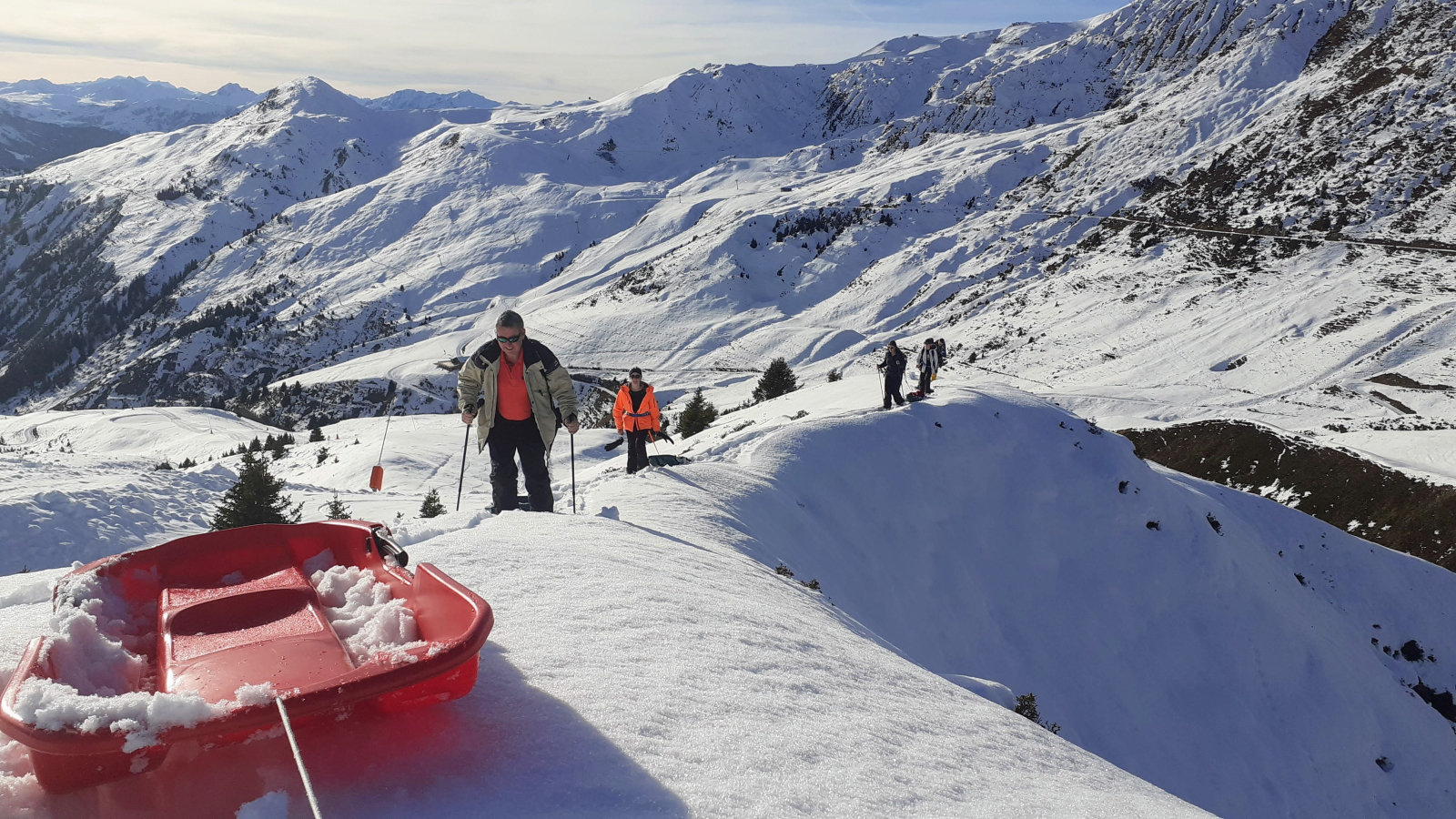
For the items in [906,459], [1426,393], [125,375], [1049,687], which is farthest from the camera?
[125,375]

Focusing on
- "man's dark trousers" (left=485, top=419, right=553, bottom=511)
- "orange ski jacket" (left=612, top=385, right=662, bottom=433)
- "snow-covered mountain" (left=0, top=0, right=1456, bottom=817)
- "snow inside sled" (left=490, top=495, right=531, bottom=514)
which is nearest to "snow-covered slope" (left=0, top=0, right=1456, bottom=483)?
"snow-covered mountain" (left=0, top=0, right=1456, bottom=817)

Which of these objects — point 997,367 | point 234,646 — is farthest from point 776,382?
point 234,646

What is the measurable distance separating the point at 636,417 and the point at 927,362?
1080cm

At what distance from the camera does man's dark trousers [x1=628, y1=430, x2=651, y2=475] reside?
469 inches

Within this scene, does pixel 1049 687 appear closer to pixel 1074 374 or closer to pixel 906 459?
pixel 906 459

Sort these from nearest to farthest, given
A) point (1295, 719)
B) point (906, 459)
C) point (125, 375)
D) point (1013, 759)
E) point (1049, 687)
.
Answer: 1. point (1013, 759)
2. point (1049, 687)
3. point (1295, 719)
4. point (906, 459)
5. point (125, 375)

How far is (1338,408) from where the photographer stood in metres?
33.4

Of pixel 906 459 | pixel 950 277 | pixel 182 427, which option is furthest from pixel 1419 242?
pixel 182 427

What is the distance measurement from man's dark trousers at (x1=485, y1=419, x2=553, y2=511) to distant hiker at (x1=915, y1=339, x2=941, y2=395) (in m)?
12.9

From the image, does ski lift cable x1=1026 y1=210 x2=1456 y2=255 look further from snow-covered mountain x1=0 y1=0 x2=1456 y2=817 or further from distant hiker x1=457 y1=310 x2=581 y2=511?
distant hiker x1=457 y1=310 x2=581 y2=511

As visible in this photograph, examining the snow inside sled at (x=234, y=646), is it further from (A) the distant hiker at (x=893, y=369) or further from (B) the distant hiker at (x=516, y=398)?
(A) the distant hiker at (x=893, y=369)

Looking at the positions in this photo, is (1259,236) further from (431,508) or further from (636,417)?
(431,508)

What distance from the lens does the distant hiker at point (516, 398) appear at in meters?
7.82

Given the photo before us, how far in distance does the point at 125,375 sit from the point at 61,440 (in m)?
122
